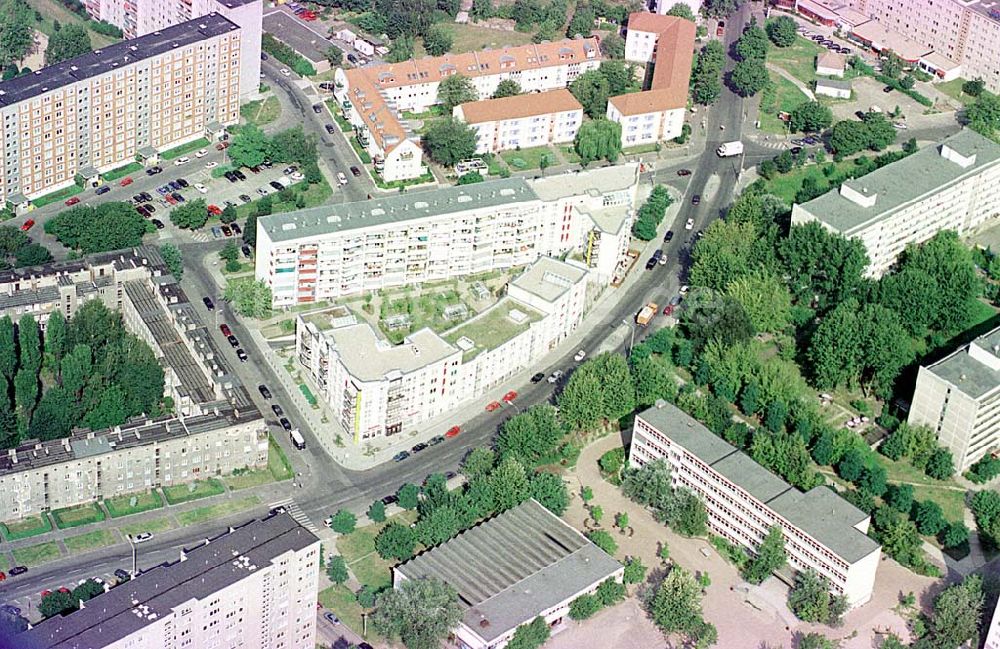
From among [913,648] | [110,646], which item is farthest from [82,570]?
[913,648]

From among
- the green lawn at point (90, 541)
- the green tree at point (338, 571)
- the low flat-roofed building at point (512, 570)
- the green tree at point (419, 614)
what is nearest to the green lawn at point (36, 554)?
the green lawn at point (90, 541)

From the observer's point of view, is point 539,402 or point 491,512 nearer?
point 491,512

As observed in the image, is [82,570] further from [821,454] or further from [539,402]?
[821,454]

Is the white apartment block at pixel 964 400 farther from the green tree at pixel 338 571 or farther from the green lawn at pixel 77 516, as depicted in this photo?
the green lawn at pixel 77 516

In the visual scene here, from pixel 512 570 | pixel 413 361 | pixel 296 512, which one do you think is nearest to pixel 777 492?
pixel 512 570

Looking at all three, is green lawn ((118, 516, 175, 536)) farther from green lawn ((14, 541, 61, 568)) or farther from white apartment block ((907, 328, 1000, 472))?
white apartment block ((907, 328, 1000, 472))

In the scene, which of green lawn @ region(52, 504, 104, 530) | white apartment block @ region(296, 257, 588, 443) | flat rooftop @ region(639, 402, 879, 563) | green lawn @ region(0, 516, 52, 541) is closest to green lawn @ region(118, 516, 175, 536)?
green lawn @ region(52, 504, 104, 530)

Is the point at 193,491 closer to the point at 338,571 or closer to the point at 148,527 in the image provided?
the point at 148,527
